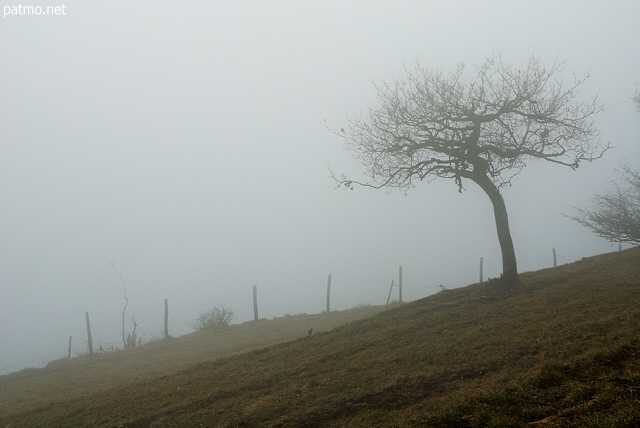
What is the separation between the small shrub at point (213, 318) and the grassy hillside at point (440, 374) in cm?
1271

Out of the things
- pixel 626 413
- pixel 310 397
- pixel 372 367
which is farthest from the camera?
pixel 372 367

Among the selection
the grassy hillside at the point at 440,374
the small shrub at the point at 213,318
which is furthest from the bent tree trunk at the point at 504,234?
the small shrub at the point at 213,318

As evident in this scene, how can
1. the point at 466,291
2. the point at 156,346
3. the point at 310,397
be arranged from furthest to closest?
the point at 156,346, the point at 466,291, the point at 310,397

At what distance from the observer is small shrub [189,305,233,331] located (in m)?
28.1

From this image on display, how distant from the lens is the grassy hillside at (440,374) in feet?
15.9

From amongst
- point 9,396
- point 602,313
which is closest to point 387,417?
point 602,313

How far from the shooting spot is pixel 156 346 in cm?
2441

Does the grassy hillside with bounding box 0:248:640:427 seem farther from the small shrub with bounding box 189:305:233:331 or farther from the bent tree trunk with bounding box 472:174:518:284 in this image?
the small shrub with bounding box 189:305:233:331

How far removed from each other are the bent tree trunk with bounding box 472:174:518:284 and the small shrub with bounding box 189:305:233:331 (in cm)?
2117

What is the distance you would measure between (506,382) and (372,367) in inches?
142

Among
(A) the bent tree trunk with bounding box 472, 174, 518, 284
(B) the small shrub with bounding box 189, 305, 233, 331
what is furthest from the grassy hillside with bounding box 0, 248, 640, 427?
(B) the small shrub with bounding box 189, 305, 233, 331

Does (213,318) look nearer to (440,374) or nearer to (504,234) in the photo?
(504,234)

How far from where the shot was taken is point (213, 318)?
2866 cm

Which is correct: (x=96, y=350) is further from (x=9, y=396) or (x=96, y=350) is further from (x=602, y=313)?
(x=602, y=313)
